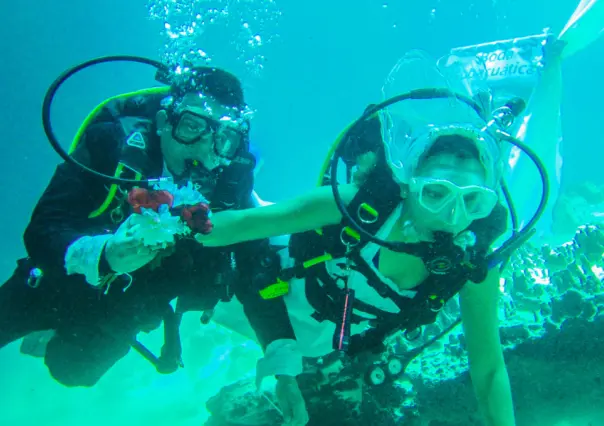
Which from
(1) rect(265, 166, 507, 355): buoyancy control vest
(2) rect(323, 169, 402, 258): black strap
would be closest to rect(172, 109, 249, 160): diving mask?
(1) rect(265, 166, 507, 355): buoyancy control vest

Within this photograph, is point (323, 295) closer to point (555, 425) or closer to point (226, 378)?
A: point (555, 425)

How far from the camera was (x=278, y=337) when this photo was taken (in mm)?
3516

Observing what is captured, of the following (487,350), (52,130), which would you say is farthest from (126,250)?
(487,350)

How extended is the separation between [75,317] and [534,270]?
6.63 metres

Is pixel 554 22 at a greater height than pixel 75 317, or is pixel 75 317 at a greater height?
pixel 554 22

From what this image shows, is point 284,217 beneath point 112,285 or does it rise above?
above

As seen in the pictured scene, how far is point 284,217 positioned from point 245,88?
9.67 ft

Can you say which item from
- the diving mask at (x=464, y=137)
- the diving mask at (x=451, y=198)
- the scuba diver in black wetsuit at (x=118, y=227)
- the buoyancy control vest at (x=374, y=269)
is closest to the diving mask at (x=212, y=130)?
the scuba diver in black wetsuit at (x=118, y=227)

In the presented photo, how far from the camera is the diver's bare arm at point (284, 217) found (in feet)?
8.52

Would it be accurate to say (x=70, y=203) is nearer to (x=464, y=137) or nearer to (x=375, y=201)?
(x=375, y=201)

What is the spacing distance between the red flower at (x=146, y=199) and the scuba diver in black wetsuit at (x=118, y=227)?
1.11 meters

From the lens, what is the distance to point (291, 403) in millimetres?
3238

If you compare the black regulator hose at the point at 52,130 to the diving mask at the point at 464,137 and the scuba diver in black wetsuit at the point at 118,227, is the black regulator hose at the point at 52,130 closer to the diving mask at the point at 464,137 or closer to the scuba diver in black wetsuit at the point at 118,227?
the scuba diver in black wetsuit at the point at 118,227

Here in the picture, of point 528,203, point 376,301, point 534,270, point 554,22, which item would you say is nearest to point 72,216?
point 376,301
